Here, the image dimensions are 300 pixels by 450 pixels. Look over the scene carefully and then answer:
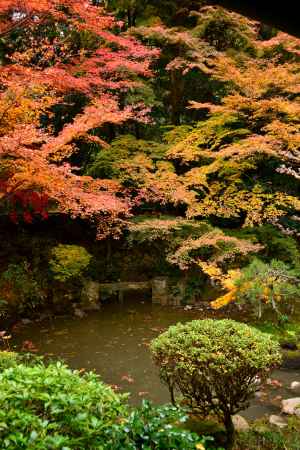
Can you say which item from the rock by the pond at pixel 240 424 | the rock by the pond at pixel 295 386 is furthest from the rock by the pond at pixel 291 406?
the rock by the pond at pixel 240 424

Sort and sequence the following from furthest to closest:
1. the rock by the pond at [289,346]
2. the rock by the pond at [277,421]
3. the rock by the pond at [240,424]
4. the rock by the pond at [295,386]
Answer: the rock by the pond at [289,346], the rock by the pond at [295,386], the rock by the pond at [277,421], the rock by the pond at [240,424]

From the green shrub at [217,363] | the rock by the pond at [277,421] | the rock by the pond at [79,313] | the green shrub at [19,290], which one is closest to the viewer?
the green shrub at [217,363]

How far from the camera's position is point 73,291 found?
33.4 ft

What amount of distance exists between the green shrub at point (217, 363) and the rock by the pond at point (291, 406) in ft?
A: 4.45

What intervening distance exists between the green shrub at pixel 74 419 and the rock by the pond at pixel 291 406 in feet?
10.7

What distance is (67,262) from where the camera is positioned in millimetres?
9508

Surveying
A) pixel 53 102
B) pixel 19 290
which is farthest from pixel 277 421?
pixel 19 290

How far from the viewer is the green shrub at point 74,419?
84.3 inches

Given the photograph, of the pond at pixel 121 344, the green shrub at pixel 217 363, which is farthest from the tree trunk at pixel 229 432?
the pond at pixel 121 344

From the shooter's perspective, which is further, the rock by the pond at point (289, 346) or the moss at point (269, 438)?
the rock by the pond at point (289, 346)

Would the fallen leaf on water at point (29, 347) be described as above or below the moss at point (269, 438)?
below

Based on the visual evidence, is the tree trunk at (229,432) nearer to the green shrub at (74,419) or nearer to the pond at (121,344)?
the pond at (121,344)

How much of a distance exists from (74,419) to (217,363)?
1.85 meters

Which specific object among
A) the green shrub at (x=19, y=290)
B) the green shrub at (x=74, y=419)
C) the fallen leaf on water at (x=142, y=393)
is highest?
the green shrub at (x=74, y=419)
